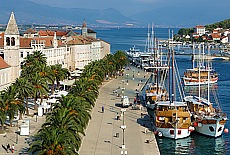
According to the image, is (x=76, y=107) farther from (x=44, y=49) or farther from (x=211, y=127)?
(x=44, y=49)

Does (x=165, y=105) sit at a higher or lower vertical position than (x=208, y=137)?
higher

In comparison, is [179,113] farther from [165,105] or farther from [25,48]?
[25,48]

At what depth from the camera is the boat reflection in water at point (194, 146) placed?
51969 millimetres

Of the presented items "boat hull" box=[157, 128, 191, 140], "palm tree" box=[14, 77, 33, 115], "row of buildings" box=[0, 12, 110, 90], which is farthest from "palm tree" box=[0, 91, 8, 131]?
"row of buildings" box=[0, 12, 110, 90]

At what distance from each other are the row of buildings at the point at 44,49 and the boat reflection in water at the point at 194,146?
3183 centimetres

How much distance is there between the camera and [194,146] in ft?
179

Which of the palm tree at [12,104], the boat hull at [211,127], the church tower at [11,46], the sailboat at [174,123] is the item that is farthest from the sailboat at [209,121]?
the church tower at [11,46]

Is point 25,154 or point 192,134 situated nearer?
point 25,154

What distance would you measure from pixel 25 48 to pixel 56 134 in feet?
205

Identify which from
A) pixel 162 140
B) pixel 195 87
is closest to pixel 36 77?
pixel 162 140

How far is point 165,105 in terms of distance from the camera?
59.0 m

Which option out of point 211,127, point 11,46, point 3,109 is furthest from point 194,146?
point 11,46

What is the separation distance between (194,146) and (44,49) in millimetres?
51880

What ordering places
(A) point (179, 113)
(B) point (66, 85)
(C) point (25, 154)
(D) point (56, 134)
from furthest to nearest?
(B) point (66, 85) → (A) point (179, 113) → (C) point (25, 154) → (D) point (56, 134)
